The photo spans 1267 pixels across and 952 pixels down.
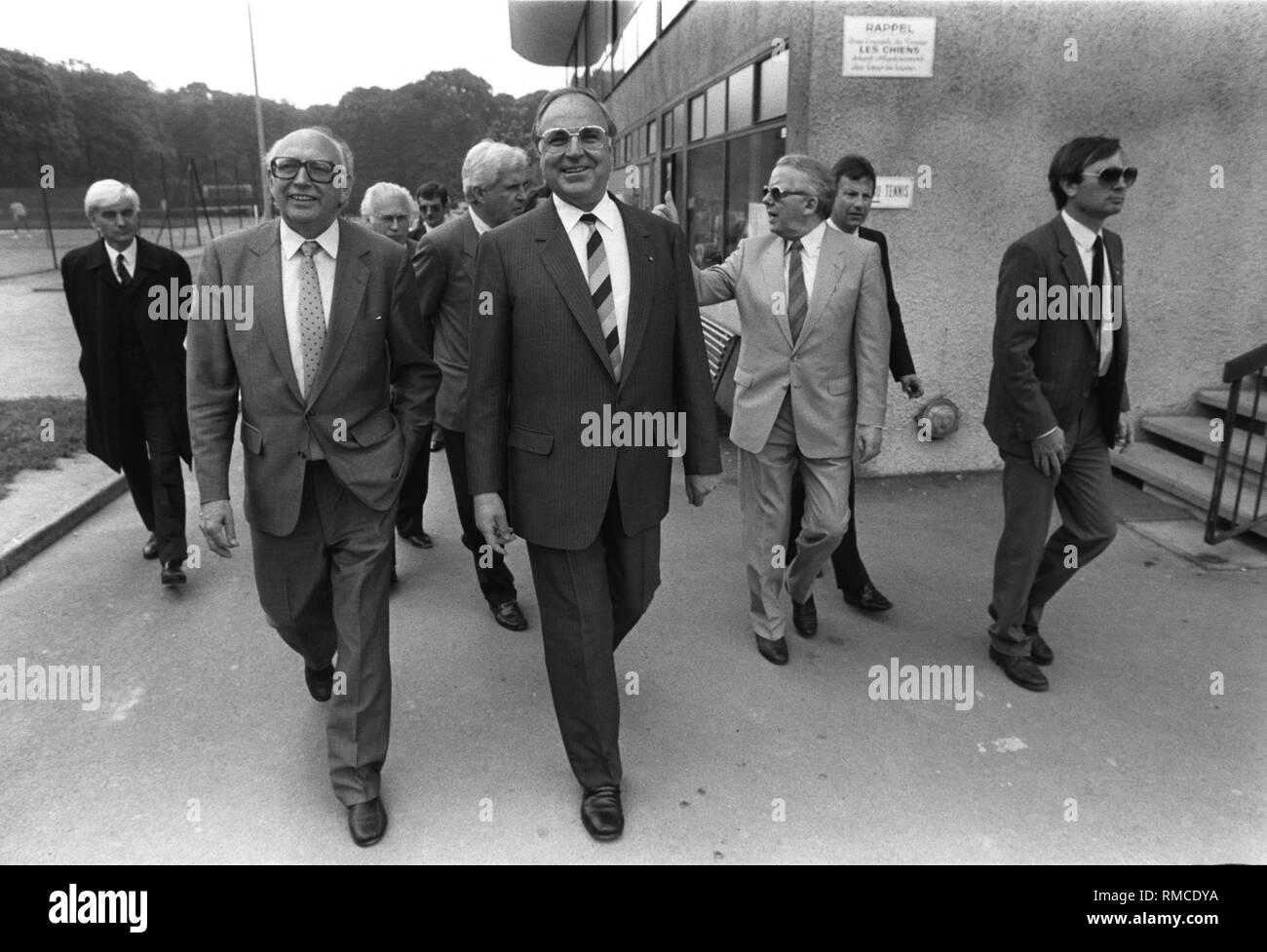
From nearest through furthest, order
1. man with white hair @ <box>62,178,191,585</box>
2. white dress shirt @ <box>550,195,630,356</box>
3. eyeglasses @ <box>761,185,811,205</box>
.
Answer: white dress shirt @ <box>550,195,630,356</box>
eyeglasses @ <box>761,185,811,205</box>
man with white hair @ <box>62,178,191,585</box>

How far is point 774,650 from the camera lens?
417 centimetres

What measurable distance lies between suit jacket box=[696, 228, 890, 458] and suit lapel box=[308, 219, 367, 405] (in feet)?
4.90

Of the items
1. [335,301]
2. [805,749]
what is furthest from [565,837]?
[335,301]

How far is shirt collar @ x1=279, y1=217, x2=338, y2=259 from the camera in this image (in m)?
3.01

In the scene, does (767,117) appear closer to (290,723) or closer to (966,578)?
(966,578)

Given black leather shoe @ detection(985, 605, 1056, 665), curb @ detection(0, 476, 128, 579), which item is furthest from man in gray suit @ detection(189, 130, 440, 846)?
curb @ detection(0, 476, 128, 579)

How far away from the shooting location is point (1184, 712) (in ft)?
12.3

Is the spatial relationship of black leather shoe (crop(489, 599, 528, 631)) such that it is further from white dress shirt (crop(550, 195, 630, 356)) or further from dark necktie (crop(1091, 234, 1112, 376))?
dark necktie (crop(1091, 234, 1112, 376))

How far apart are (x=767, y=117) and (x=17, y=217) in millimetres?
33940

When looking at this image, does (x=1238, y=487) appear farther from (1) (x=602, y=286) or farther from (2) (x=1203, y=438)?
(1) (x=602, y=286)

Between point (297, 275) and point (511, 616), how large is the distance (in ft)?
6.80

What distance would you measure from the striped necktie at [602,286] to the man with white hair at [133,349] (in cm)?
293

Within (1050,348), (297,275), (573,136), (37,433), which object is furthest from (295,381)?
(37,433)
